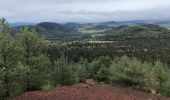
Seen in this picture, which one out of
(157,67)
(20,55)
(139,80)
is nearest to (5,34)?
(20,55)

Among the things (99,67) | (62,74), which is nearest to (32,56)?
(62,74)

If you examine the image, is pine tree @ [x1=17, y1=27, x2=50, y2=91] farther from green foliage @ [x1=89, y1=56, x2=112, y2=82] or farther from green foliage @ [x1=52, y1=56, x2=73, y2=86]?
green foliage @ [x1=89, y1=56, x2=112, y2=82]

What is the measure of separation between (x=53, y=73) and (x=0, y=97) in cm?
3089

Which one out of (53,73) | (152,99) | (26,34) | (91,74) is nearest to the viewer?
(152,99)

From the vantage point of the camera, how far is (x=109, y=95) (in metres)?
32.9

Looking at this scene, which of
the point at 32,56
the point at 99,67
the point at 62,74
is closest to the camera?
the point at 32,56

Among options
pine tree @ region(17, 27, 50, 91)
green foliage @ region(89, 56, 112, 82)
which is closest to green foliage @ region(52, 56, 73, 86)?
pine tree @ region(17, 27, 50, 91)

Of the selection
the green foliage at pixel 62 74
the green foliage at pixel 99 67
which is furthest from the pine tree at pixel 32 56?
the green foliage at pixel 99 67

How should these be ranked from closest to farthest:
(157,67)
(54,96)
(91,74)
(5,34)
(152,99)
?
(54,96) < (152,99) < (5,34) < (157,67) < (91,74)

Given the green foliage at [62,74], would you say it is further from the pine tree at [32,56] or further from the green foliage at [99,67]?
the green foliage at [99,67]

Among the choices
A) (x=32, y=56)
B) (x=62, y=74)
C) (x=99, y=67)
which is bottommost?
(x=99, y=67)

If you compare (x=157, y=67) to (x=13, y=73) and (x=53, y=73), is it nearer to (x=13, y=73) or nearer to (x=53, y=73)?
(x=53, y=73)

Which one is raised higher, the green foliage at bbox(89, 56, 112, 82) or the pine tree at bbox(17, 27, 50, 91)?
the pine tree at bbox(17, 27, 50, 91)

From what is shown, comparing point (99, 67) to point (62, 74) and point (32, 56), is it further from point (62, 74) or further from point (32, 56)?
point (32, 56)
